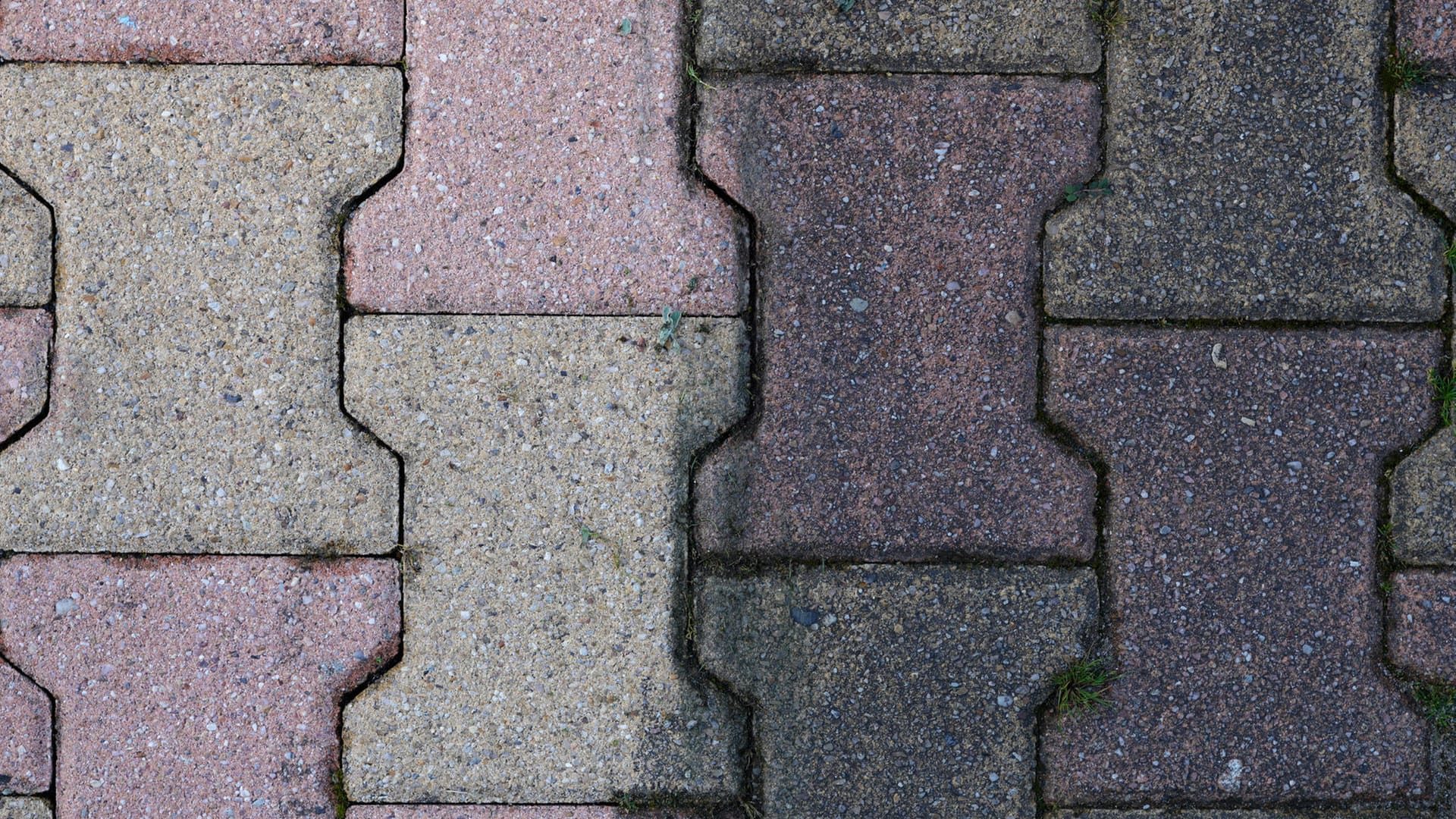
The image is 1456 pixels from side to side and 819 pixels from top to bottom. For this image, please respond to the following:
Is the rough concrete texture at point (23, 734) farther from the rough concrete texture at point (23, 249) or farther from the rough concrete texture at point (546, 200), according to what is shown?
the rough concrete texture at point (546, 200)

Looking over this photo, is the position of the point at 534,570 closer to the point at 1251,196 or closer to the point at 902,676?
the point at 902,676

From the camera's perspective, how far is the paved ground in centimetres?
178

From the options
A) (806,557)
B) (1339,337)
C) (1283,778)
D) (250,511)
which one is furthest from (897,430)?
(250,511)

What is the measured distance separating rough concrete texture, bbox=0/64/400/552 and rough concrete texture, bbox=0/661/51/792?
11.4 inches

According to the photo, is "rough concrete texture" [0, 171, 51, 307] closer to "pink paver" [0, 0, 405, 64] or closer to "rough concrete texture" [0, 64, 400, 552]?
"rough concrete texture" [0, 64, 400, 552]

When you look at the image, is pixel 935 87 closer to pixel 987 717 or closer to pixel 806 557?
pixel 806 557

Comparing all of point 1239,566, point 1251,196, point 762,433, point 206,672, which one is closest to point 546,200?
point 762,433

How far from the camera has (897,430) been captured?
1.79m

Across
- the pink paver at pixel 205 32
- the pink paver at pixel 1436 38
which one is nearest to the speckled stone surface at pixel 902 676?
the pink paver at pixel 1436 38

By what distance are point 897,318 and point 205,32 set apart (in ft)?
5.14

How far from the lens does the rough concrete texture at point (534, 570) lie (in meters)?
1.78

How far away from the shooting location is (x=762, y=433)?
1.79 meters

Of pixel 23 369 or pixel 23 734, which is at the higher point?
pixel 23 369

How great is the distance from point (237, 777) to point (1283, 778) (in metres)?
2.15
